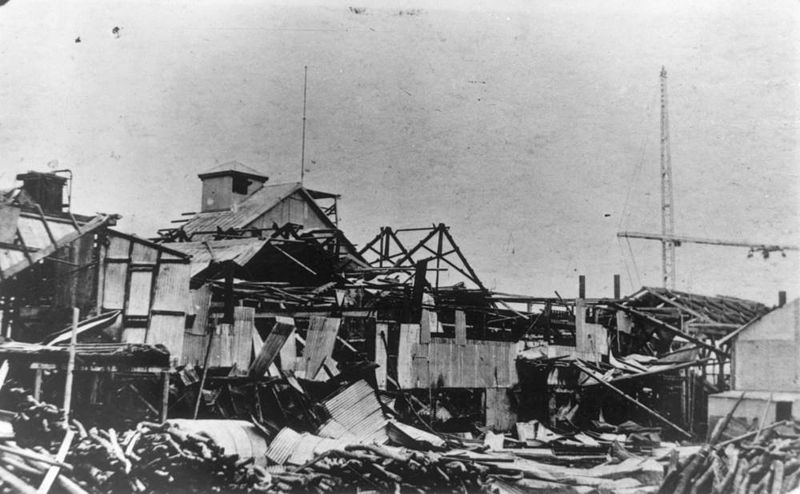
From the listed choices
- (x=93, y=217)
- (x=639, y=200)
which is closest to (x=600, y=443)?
(x=639, y=200)

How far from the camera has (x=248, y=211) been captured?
39156mm

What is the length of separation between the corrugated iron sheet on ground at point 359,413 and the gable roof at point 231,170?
79.9 ft

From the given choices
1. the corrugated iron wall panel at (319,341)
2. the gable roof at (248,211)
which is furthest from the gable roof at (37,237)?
the gable roof at (248,211)

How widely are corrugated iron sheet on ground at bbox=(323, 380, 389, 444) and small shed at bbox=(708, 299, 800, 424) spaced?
7.90m

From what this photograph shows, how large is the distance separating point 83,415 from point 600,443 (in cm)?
1449

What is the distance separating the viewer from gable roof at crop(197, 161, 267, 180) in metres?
40.6

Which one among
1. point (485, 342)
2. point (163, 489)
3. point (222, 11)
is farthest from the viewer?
point (485, 342)

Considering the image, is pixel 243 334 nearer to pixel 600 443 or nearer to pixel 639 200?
pixel 600 443

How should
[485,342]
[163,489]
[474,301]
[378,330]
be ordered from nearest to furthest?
[163,489] → [378,330] → [485,342] → [474,301]

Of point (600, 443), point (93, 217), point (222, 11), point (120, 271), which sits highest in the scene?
point (222, 11)

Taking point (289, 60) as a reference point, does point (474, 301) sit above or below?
below

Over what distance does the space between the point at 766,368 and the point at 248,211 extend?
1105 inches

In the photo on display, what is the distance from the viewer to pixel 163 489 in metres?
12.0

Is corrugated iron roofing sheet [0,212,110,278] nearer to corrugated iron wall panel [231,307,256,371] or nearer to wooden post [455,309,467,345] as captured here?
corrugated iron wall panel [231,307,256,371]
